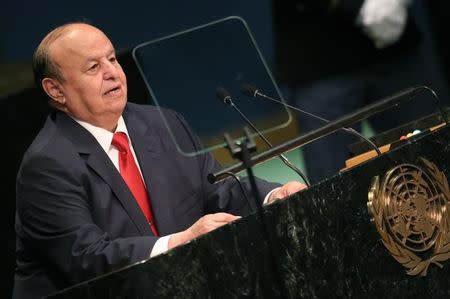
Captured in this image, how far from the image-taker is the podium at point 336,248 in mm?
2396

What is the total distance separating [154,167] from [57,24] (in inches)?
53.7

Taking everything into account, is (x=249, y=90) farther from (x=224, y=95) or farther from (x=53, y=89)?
(x=53, y=89)

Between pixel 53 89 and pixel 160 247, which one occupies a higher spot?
pixel 53 89

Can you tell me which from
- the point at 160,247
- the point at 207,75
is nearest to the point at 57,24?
the point at 207,75

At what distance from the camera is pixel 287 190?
3.16 meters

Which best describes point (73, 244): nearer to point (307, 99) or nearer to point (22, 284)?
point (22, 284)

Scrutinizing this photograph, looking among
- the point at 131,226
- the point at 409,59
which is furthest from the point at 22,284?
the point at 409,59

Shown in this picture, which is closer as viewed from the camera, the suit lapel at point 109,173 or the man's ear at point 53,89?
the suit lapel at point 109,173

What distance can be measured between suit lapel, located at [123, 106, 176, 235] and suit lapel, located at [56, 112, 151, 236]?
88 mm

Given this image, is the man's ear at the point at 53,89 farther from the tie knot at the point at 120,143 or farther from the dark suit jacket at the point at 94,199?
the tie knot at the point at 120,143

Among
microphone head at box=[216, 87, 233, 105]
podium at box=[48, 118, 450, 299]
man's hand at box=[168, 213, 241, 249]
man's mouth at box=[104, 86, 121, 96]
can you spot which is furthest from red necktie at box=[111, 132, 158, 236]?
podium at box=[48, 118, 450, 299]

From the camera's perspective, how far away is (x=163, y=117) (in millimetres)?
3535

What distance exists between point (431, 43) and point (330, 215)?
2402 mm

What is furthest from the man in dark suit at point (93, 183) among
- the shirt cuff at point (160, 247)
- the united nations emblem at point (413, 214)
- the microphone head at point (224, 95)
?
the united nations emblem at point (413, 214)
